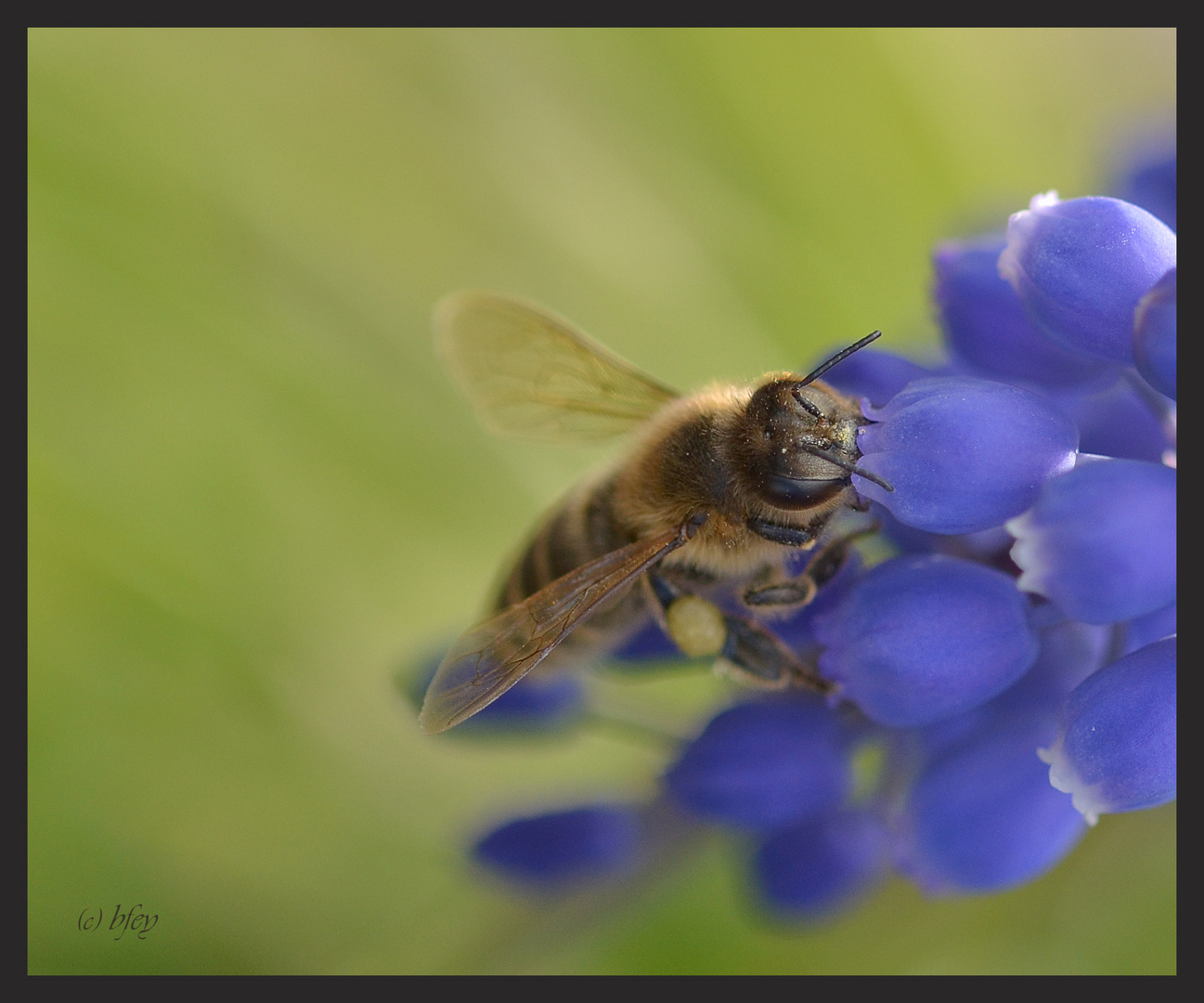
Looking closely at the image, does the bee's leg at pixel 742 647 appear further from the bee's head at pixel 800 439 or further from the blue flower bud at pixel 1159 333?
the blue flower bud at pixel 1159 333

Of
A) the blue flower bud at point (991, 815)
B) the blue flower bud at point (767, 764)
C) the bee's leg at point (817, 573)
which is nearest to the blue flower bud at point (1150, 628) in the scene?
the blue flower bud at point (991, 815)

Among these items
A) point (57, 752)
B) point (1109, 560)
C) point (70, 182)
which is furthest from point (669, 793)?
point (70, 182)

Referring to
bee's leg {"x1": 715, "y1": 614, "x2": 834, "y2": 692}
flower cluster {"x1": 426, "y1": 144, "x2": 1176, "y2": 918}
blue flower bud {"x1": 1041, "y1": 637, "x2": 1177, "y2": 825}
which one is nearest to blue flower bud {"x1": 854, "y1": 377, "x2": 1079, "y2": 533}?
flower cluster {"x1": 426, "y1": 144, "x2": 1176, "y2": 918}

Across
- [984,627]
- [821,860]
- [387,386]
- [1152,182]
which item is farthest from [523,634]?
[1152,182]

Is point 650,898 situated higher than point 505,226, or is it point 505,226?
point 505,226

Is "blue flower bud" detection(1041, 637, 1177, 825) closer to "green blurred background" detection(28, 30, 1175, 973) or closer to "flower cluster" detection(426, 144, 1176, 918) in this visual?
"flower cluster" detection(426, 144, 1176, 918)

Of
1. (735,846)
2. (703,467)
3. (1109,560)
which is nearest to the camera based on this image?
(1109,560)

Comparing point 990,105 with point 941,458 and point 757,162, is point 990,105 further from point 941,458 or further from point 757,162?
point 941,458
